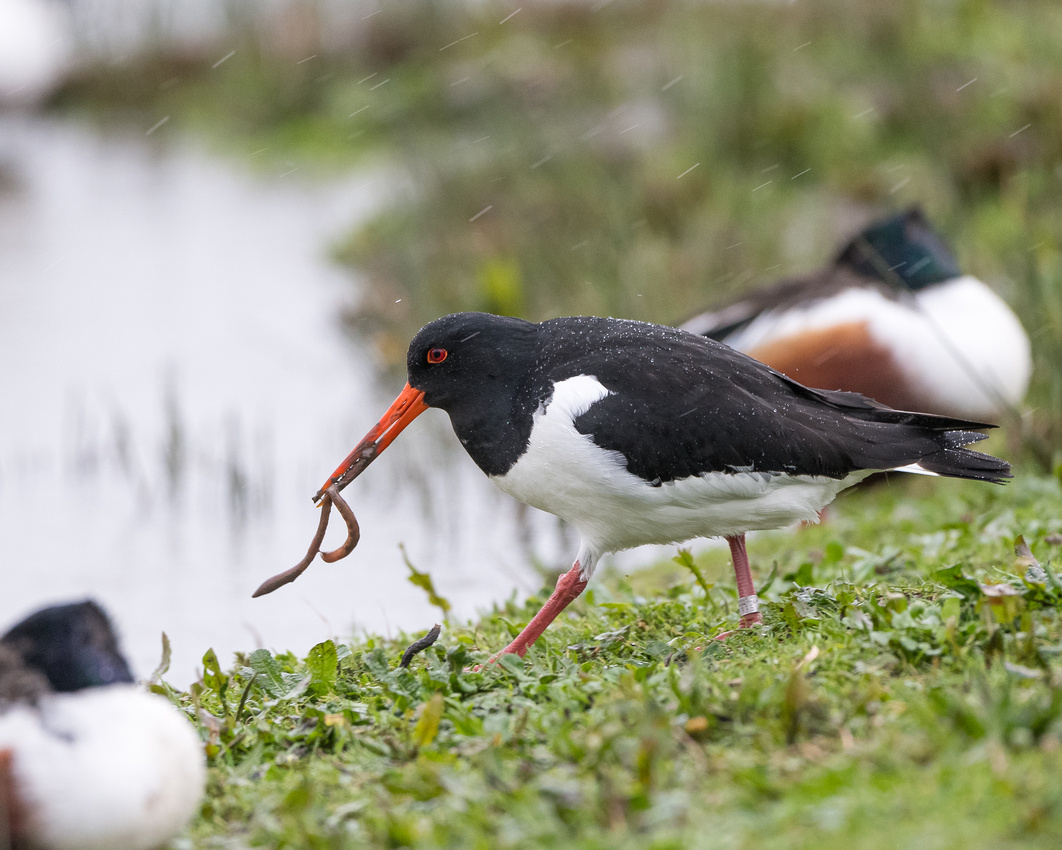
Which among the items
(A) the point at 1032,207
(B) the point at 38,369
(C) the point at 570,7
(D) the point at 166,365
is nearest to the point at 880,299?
(A) the point at 1032,207

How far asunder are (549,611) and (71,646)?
4.88 ft

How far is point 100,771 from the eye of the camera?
103 inches

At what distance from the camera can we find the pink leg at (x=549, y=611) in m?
3.86

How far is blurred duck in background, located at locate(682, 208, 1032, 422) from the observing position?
5.82m

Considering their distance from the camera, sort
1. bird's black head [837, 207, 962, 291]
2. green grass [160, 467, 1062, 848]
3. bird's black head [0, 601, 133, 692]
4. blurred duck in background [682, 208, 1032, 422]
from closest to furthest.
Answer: green grass [160, 467, 1062, 848], bird's black head [0, 601, 133, 692], blurred duck in background [682, 208, 1032, 422], bird's black head [837, 207, 962, 291]

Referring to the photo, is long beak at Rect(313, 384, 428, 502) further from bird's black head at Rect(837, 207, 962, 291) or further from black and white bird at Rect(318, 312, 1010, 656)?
bird's black head at Rect(837, 207, 962, 291)

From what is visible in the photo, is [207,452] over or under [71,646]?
over

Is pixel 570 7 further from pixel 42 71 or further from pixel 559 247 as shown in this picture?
pixel 559 247

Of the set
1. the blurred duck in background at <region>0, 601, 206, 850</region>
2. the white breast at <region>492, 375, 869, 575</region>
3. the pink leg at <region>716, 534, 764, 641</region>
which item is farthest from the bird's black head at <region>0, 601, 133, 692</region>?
the pink leg at <region>716, 534, 764, 641</region>

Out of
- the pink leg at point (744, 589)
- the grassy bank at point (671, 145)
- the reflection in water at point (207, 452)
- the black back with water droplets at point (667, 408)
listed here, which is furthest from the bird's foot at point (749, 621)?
the grassy bank at point (671, 145)

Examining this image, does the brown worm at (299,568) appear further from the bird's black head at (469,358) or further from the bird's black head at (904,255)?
the bird's black head at (904,255)

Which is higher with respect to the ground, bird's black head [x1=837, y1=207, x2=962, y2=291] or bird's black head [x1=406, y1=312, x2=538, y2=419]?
bird's black head [x1=406, y1=312, x2=538, y2=419]

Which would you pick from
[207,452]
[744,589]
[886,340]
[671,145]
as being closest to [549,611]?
[744,589]

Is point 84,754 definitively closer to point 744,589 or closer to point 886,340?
point 744,589
